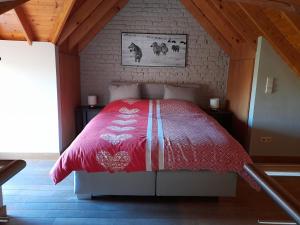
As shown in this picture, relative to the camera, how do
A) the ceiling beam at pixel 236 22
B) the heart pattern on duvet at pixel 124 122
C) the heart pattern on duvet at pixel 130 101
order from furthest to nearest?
the heart pattern on duvet at pixel 130 101
the ceiling beam at pixel 236 22
the heart pattern on duvet at pixel 124 122

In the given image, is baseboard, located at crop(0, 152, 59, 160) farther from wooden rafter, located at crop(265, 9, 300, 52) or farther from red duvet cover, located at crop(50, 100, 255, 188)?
wooden rafter, located at crop(265, 9, 300, 52)

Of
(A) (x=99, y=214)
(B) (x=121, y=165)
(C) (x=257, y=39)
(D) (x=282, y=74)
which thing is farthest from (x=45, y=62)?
(D) (x=282, y=74)

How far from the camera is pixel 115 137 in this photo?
7.69ft

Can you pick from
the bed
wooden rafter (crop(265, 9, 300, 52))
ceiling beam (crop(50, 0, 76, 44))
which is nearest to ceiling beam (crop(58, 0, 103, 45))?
ceiling beam (crop(50, 0, 76, 44))

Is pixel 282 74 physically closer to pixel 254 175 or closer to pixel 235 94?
pixel 235 94

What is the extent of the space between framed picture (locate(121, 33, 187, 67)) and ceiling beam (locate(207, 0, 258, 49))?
103 cm

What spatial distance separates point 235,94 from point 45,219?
10.4 ft

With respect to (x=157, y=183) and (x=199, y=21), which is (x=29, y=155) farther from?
(x=199, y=21)

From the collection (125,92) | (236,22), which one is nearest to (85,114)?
(125,92)

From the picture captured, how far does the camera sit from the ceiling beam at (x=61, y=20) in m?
2.49

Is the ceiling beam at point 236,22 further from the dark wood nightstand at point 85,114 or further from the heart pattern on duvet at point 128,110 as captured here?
A: the dark wood nightstand at point 85,114

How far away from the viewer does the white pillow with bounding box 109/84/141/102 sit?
402cm

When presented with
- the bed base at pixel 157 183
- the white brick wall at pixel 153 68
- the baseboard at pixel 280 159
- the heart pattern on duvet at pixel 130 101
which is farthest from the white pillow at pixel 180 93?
the bed base at pixel 157 183

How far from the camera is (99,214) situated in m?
2.16
